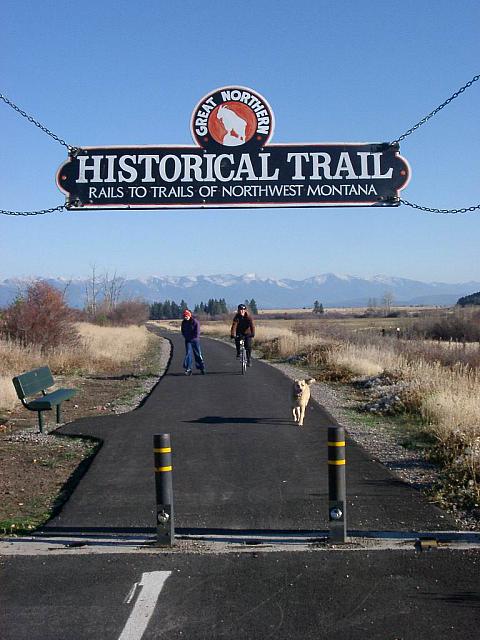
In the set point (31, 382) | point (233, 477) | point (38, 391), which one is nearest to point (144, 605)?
point (233, 477)

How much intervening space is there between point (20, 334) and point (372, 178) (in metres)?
17.3

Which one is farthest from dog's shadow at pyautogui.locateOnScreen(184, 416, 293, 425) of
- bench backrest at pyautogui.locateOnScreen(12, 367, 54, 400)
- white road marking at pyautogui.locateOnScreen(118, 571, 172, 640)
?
white road marking at pyautogui.locateOnScreen(118, 571, 172, 640)

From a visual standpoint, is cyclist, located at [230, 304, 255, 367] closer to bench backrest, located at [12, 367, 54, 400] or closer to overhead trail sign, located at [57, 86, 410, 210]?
bench backrest, located at [12, 367, 54, 400]

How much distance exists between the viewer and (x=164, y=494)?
6168 millimetres

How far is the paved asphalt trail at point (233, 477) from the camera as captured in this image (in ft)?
22.4

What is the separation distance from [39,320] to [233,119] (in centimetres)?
1640

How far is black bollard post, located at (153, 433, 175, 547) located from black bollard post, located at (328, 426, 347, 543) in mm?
1269

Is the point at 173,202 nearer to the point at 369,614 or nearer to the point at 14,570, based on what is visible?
the point at 14,570

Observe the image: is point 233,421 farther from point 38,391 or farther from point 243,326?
point 243,326

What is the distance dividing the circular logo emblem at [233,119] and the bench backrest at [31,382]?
453 centimetres

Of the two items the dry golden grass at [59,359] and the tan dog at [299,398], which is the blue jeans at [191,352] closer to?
the dry golden grass at [59,359]

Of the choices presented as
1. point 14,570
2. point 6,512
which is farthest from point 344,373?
point 14,570

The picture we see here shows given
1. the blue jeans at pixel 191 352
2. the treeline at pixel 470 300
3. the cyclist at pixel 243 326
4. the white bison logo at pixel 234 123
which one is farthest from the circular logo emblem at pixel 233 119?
the treeline at pixel 470 300

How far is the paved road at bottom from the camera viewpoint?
4562 millimetres
